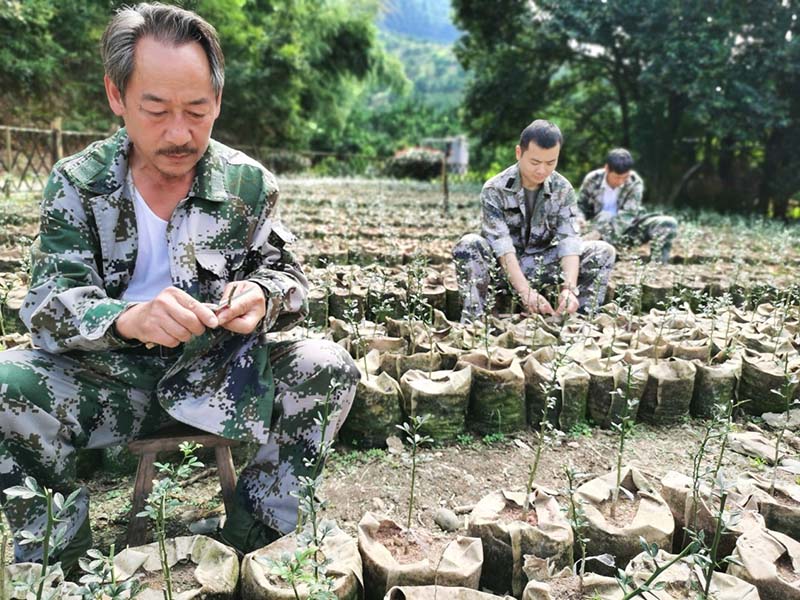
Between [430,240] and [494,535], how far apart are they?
4956 mm

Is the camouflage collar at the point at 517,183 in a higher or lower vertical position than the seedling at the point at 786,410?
higher

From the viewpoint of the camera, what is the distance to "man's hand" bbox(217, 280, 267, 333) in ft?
5.37

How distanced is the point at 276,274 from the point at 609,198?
521cm

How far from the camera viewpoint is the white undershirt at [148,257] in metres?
1.84

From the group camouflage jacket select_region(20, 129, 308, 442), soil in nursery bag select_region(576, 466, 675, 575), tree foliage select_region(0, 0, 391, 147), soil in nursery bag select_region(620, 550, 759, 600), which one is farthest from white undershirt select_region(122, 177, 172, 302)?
tree foliage select_region(0, 0, 391, 147)

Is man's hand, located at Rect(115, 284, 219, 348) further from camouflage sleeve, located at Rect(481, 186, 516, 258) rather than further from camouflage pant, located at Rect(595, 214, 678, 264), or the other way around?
camouflage pant, located at Rect(595, 214, 678, 264)

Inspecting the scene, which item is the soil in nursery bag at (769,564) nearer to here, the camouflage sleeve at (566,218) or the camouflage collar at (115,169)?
the camouflage collar at (115,169)

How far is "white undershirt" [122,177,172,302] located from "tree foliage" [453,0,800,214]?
12.3 meters

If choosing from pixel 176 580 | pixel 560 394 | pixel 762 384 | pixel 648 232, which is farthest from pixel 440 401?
pixel 648 232

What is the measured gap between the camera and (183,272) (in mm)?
1825

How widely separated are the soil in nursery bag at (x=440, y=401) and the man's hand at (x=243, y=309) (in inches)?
34.3

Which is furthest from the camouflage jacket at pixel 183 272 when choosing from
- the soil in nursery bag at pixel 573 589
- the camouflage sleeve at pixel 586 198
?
the camouflage sleeve at pixel 586 198

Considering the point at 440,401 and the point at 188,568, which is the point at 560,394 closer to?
the point at 440,401

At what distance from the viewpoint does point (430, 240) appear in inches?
255
